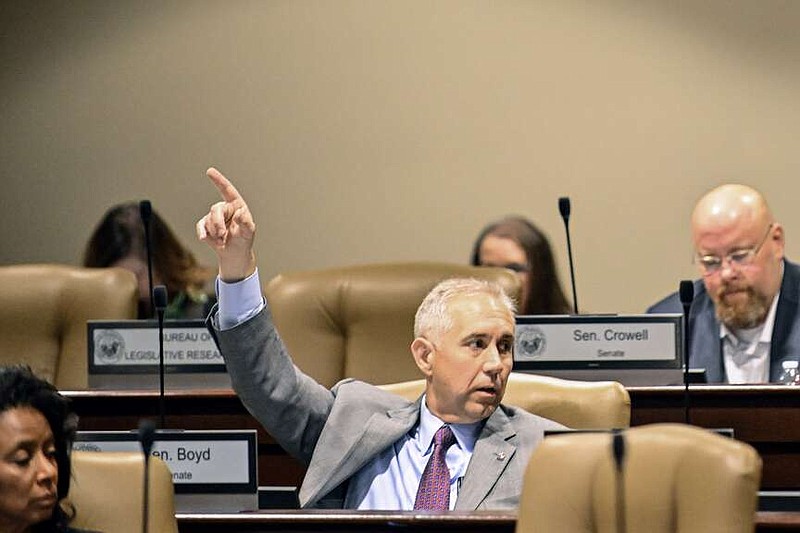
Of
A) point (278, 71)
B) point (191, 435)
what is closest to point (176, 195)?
point (278, 71)

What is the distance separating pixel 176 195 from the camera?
579 cm

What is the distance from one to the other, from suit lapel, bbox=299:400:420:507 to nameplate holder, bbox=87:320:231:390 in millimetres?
587

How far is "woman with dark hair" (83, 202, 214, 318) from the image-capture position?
4.74m

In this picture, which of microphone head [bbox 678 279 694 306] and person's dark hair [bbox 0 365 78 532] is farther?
microphone head [bbox 678 279 694 306]

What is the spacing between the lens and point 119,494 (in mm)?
2441

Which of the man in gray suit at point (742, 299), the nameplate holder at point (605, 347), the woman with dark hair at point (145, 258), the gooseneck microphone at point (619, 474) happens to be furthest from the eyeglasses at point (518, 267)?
the gooseneck microphone at point (619, 474)

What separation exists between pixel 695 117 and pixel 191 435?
3148mm

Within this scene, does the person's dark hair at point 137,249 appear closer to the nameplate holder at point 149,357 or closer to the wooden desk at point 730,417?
the nameplate holder at point 149,357

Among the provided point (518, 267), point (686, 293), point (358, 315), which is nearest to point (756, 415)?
point (686, 293)

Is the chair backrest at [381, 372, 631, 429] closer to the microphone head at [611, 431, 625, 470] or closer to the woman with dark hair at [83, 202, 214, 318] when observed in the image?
the microphone head at [611, 431, 625, 470]

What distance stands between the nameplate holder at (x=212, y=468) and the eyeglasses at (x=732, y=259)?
1923 mm

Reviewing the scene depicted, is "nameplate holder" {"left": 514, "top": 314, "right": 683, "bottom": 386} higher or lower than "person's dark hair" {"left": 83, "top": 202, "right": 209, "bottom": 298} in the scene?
lower

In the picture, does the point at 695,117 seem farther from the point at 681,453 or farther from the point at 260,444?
the point at 681,453

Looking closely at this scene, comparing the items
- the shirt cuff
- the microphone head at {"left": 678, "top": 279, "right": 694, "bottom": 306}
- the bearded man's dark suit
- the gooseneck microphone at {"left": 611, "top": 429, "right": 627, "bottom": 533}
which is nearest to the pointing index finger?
the shirt cuff
